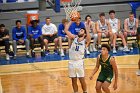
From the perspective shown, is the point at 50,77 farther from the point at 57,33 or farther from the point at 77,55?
the point at 57,33

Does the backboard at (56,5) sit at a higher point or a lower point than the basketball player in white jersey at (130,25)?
higher

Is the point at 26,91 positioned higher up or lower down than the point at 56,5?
lower down

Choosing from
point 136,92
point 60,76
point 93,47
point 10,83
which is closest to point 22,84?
point 10,83

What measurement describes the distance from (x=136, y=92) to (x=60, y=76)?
266cm

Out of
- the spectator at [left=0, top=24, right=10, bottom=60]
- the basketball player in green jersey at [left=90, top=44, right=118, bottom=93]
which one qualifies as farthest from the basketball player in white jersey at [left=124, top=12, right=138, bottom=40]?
the basketball player in green jersey at [left=90, top=44, right=118, bottom=93]

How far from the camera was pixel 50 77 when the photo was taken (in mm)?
10430

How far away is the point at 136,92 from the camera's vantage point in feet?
28.0

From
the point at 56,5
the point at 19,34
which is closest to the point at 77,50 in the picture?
the point at 56,5

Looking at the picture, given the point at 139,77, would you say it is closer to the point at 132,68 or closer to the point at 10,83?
the point at 132,68

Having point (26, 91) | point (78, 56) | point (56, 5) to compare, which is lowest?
point (26, 91)

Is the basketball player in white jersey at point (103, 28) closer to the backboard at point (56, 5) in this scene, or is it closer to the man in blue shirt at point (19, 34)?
the man in blue shirt at point (19, 34)

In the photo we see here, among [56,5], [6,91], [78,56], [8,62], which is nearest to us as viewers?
[78,56]

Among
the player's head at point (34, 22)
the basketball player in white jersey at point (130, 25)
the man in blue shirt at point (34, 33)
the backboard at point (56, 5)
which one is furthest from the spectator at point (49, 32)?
the backboard at point (56, 5)

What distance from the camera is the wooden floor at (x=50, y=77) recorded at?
9.16 meters
